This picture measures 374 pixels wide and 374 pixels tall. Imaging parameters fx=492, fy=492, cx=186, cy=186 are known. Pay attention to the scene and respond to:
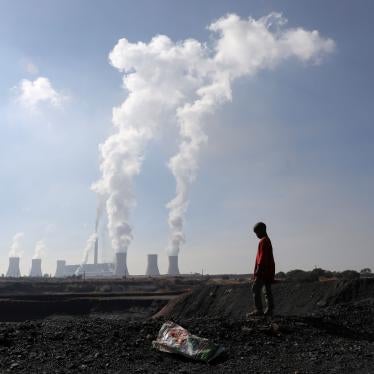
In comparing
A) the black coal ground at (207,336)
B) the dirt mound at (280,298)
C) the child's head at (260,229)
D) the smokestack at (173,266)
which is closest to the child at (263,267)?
the child's head at (260,229)

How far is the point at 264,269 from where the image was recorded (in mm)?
9477

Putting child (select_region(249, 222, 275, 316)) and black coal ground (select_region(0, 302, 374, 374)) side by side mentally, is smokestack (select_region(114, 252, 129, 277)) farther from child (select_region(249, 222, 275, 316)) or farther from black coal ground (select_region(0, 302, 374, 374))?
black coal ground (select_region(0, 302, 374, 374))

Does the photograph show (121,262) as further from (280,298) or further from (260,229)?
(260,229)

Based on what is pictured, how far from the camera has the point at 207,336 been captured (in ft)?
25.3

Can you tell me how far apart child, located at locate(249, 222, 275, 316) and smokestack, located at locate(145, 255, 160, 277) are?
145 m

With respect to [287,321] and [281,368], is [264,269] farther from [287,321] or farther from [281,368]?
[281,368]

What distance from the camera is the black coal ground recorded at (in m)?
6.38

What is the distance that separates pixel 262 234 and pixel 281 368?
11.8ft

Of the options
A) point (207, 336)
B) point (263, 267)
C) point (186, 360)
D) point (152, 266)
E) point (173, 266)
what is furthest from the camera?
point (152, 266)

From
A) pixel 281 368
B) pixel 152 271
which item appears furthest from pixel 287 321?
pixel 152 271

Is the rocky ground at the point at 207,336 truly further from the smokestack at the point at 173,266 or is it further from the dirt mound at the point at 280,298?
the smokestack at the point at 173,266

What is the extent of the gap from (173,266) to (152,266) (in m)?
12.2

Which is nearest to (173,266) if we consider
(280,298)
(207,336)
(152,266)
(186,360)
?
(152,266)

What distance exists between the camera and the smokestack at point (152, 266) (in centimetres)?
15300
